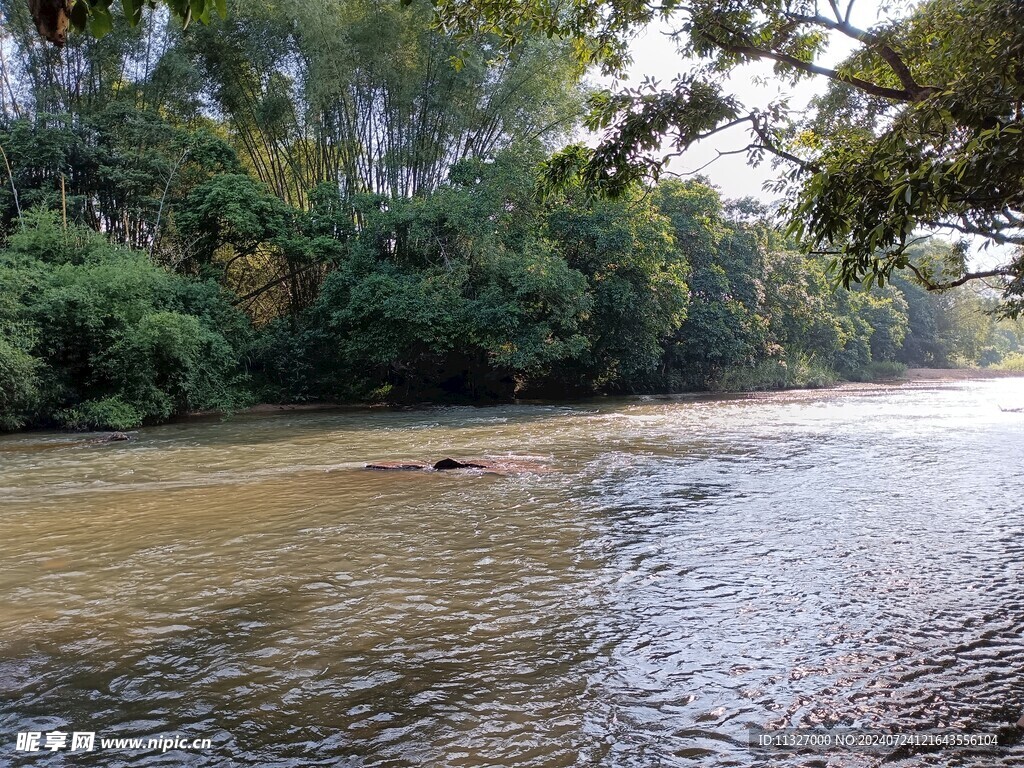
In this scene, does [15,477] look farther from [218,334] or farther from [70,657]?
[218,334]

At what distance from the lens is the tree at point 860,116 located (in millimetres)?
3309

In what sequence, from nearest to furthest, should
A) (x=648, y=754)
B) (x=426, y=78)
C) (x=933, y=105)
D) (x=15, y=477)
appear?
(x=648, y=754)
(x=933, y=105)
(x=15, y=477)
(x=426, y=78)

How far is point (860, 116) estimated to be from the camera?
9.05m

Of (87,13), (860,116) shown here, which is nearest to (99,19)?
(87,13)

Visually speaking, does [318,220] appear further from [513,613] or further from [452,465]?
[513,613]

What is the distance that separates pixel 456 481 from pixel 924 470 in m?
6.11

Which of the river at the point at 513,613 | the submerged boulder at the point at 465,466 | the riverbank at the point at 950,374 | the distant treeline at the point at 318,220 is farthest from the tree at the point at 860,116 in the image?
the riverbank at the point at 950,374

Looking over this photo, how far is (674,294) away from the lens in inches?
906

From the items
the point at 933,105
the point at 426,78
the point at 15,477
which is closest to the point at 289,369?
the point at 426,78

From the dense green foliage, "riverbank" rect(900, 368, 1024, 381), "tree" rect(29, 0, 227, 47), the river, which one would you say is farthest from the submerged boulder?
"riverbank" rect(900, 368, 1024, 381)

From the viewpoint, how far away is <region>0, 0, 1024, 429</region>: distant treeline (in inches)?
696

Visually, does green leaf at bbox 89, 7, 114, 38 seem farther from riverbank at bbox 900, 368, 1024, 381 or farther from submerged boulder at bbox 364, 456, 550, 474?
riverbank at bbox 900, 368, 1024, 381

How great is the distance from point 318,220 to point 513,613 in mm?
19462

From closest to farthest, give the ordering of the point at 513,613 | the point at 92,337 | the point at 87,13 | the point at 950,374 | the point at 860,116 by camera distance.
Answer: the point at 87,13, the point at 513,613, the point at 860,116, the point at 92,337, the point at 950,374
